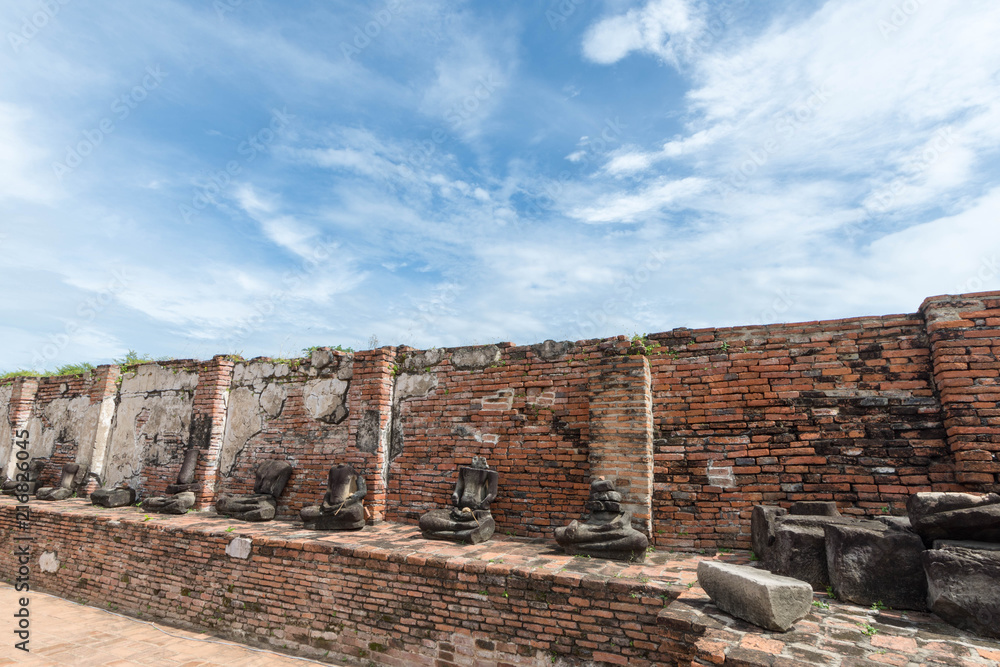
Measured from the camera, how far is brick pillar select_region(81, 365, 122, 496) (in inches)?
408

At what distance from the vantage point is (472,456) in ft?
23.2

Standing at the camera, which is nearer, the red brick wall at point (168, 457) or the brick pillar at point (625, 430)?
the brick pillar at point (625, 430)

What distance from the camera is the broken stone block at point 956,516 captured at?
352 cm

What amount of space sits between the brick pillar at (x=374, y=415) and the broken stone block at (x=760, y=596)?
5.07 metres

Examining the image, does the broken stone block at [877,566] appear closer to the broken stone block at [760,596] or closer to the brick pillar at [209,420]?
the broken stone block at [760,596]

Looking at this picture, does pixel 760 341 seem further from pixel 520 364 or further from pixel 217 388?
pixel 217 388

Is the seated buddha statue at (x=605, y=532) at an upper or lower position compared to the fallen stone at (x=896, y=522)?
lower

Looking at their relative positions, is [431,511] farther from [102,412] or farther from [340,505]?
[102,412]

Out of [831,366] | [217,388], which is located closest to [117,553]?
[217,388]

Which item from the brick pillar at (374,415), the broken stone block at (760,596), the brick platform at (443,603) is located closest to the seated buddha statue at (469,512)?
the brick platform at (443,603)

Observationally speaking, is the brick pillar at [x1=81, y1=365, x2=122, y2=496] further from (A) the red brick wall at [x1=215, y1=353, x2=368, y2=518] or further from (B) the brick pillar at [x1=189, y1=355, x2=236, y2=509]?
(A) the red brick wall at [x1=215, y1=353, x2=368, y2=518]

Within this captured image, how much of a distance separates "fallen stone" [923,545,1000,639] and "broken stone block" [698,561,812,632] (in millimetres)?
876
